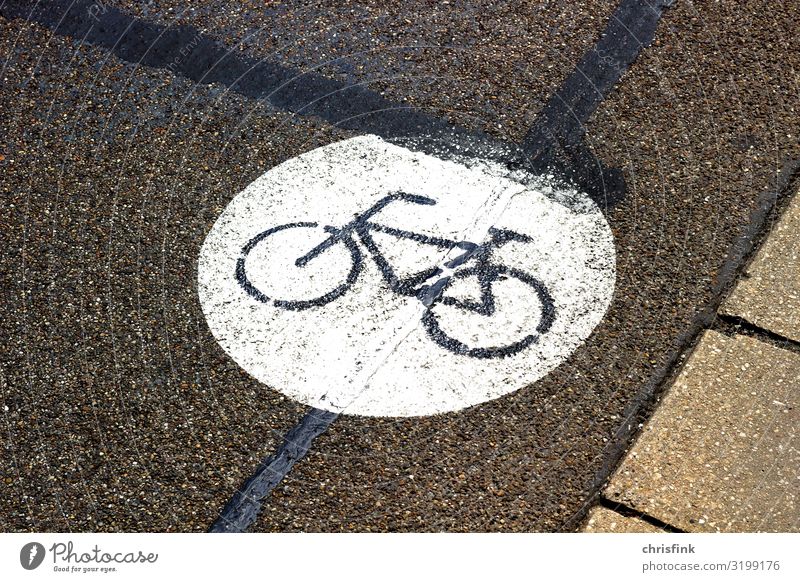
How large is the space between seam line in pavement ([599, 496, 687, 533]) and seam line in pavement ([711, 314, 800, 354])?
29.0 inches

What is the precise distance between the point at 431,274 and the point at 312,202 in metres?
0.60

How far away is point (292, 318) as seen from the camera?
11.1 feet

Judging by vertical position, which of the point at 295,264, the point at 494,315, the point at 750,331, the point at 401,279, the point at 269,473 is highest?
the point at 750,331

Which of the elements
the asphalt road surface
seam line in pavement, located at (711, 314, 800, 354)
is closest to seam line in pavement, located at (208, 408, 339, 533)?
the asphalt road surface

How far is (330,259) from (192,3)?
189 centimetres

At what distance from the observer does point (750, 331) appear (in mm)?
3197

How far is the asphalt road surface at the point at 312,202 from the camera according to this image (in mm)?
2947

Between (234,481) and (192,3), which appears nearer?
(234,481)

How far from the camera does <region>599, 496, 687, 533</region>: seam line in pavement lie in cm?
275

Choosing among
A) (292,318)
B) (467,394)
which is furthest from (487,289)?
(292,318)

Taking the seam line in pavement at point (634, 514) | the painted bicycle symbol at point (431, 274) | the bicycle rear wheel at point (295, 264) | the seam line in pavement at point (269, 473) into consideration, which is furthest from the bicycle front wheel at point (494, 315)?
the seam line in pavement at point (634, 514)

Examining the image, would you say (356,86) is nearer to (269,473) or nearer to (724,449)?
(269,473)

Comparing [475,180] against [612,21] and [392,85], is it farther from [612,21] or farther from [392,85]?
[612,21]

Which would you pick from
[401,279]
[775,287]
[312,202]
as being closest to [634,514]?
[775,287]
